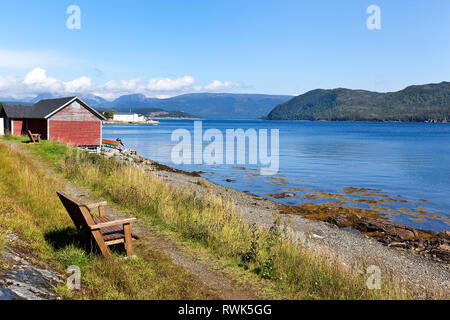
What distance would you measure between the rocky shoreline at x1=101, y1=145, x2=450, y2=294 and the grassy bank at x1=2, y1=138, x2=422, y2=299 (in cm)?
108

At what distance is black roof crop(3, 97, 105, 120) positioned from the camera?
40469mm

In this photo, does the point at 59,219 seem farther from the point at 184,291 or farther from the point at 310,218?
the point at 310,218

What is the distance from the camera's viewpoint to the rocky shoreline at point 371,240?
35.9 ft

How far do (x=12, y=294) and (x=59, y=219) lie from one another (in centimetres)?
487

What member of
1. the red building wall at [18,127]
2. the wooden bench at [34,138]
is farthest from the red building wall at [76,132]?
the red building wall at [18,127]

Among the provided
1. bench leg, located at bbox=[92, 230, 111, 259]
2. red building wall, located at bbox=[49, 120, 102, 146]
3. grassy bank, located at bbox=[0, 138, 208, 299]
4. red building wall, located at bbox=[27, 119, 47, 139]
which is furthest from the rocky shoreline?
red building wall, located at bbox=[27, 119, 47, 139]

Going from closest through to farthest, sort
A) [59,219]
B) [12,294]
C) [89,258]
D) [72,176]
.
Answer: [12,294], [89,258], [59,219], [72,176]

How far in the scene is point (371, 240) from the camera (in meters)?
14.9

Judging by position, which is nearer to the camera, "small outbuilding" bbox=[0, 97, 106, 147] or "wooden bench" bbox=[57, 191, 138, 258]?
"wooden bench" bbox=[57, 191, 138, 258]

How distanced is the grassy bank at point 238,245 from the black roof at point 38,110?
2882cm

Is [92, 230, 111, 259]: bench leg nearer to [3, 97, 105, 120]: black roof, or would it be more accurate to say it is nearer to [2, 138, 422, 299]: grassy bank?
[2, 138, 422, 299]: grassy bank

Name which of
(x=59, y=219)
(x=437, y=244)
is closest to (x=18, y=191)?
A: (x=59, y=219)

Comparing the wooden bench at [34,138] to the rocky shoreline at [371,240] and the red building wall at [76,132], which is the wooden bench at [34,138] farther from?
the rocky shoreline at [371,240]
